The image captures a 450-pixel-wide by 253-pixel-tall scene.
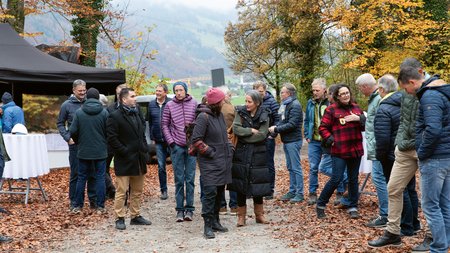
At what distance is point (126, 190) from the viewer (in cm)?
788

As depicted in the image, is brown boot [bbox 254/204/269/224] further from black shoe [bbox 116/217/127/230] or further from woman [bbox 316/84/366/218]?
black shoe [bbox 116/217/127/230]

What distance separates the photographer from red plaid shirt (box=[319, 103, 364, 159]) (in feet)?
25.7

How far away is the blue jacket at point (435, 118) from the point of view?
206 inches

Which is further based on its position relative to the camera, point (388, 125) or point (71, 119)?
point (71, 119)

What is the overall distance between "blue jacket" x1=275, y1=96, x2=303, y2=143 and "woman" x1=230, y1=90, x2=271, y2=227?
1.36 m

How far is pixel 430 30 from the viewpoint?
19688mm

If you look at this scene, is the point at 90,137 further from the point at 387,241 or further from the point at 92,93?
the point at 387,241

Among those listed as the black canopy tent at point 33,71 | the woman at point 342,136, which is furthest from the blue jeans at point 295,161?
the black canopy tent at point 33,71

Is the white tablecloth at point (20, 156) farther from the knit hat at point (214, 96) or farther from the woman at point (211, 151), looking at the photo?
the knit hat at point (214, 96)

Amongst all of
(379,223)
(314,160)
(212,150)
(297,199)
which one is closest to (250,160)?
(212,150)

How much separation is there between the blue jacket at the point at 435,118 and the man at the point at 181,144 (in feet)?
12.6

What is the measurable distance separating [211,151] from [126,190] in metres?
1.46

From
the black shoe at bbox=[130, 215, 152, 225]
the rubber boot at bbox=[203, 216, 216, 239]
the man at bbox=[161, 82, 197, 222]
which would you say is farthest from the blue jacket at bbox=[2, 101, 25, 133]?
the rubber boot at bbox=[203, 216, 216, 239]

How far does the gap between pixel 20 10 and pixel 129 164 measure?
1370 cm
